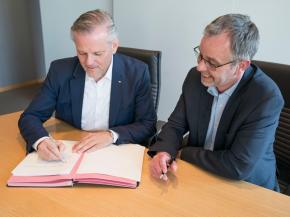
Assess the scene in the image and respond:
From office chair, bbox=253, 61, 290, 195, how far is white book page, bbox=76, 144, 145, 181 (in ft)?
2.17

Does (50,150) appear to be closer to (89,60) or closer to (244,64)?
(89,60)

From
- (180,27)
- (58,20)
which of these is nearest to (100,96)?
(180,27)

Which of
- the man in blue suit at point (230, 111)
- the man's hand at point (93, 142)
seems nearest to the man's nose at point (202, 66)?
the man in blue suit at point (230, 111)

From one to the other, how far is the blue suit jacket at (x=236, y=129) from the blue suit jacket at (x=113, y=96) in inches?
8.1

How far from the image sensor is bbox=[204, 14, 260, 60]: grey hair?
108 centimetres

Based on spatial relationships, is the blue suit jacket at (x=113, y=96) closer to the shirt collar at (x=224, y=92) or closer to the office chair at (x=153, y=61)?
the office chair at (x=153, y=61)

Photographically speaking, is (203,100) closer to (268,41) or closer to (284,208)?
(284,208)

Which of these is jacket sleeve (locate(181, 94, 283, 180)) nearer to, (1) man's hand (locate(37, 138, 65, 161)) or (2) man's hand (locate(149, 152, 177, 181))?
(2) man's hand (locate(149, 152, 177, 181))

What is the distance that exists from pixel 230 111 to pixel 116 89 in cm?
59

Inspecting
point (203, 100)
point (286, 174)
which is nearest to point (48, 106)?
point (203, 100)

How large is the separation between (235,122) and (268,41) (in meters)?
1.46

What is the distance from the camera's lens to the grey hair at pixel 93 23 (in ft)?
4.30

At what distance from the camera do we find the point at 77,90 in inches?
59.9

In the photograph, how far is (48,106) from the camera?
1526mm
